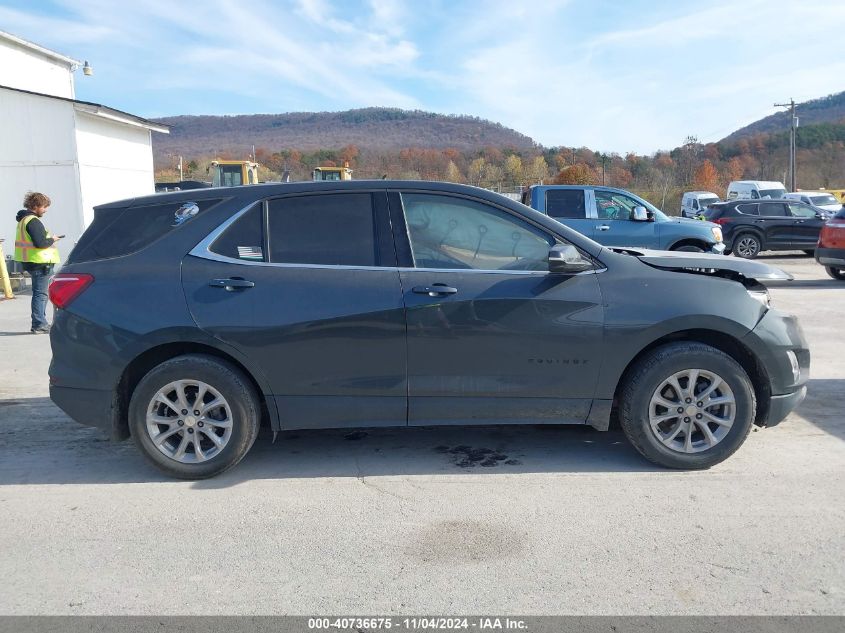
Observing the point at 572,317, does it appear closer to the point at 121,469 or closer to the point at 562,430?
the point at 562,430

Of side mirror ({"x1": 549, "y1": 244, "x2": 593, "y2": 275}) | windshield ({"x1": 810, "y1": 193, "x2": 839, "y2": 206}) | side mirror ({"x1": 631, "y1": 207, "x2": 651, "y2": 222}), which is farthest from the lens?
windshield ({"x1": 810, "y1": 193, "x2": 839, "y2": 206})

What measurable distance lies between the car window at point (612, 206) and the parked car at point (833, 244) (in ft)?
12.8

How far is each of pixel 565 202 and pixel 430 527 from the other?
1024 centimetres

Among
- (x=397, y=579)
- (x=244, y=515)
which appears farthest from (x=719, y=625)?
(x=244, y=515)

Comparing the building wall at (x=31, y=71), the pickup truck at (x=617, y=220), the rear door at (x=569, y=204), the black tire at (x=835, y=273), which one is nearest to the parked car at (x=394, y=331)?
the pickup truck at (x=617, y=220)

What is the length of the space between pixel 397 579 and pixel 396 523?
0.57 meters

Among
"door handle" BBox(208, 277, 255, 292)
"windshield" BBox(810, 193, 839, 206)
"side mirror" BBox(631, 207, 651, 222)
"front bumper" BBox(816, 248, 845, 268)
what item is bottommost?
"front bumper" BBox(816, 248, 845, 268)

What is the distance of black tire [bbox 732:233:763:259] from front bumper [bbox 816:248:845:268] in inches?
216

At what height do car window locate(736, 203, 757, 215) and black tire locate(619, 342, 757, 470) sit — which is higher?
car window locate(736, 203, 757, 215)

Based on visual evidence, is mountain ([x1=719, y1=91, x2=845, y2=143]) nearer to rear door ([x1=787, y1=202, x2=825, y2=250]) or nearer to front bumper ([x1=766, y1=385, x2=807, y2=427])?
rear door ([x1=787, y1=202, x2=825, y2=250])

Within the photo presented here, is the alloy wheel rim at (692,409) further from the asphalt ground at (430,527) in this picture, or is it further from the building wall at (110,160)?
the building wall at (110,160)

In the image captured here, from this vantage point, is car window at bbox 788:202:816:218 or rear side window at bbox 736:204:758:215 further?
car window at bbox 788:202:816:218

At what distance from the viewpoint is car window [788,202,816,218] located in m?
19.7

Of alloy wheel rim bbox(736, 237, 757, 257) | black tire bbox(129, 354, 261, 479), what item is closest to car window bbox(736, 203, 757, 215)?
alloy wheel rim bbox(736, 237, 757, 257)
